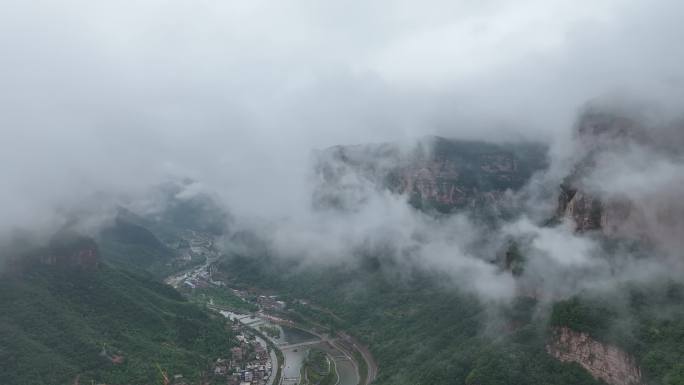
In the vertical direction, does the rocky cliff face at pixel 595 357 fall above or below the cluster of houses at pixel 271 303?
below

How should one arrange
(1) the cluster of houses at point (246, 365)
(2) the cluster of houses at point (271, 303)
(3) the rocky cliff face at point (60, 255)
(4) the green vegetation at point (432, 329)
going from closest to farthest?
(4) the green vegetation at point (432, 329) < (1) the cluster of houses at point (246, 365) < (3) the rocky cliff face at point (60, 255) < (2) the cluster of houses at point (271, 303)

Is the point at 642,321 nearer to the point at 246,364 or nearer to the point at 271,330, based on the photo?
the point at 246,364

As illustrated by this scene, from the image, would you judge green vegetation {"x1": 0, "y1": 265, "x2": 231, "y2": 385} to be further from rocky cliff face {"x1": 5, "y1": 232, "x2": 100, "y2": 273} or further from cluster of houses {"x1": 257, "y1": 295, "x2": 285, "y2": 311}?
cluster of houses {"x1": 257, "y1": 295, "x2": 285, "y2": 311}

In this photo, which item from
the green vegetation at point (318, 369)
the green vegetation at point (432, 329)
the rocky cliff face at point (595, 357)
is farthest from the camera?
the green vegetation at point (318, 369)

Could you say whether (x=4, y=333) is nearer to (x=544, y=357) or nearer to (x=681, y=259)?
(x=544, y=357)

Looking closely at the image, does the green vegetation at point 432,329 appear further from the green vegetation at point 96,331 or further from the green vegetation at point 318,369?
the green vegetation at point 96,331

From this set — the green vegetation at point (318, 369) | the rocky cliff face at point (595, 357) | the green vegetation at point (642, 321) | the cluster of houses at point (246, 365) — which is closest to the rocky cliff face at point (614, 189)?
the green vegetation at point (642, 321)

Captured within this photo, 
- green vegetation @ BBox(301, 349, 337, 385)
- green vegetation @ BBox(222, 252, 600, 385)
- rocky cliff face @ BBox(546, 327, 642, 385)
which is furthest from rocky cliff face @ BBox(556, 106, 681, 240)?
green vegetation @ BBox(301, 349, 337, 385)

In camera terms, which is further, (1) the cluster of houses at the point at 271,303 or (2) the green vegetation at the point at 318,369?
(1) the cluster of houses at the point at 271,303
